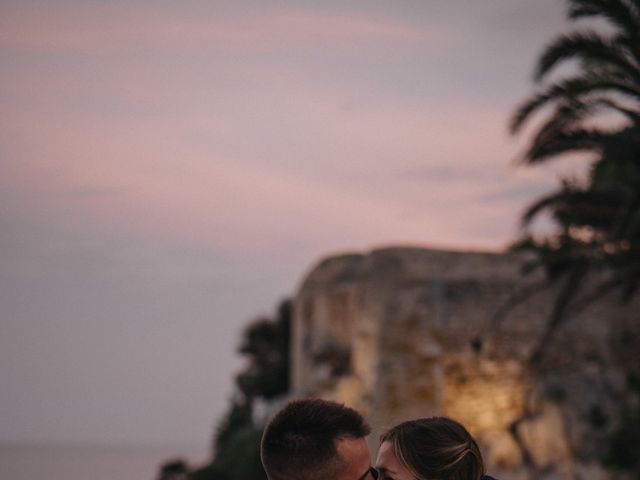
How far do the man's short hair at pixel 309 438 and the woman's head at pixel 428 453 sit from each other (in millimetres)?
156

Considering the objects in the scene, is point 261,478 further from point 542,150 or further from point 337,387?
point 542,150

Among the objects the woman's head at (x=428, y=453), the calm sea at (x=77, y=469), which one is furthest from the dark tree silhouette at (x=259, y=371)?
the woman's head at (x=428, y=453)

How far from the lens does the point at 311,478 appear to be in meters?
2.47

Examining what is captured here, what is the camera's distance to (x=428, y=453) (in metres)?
2.61

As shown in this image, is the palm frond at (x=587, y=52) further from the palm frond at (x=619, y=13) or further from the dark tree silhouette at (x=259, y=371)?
the dark tree silhouette at (x=259, y=371)

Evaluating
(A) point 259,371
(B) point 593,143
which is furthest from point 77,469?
(B) point 593,143

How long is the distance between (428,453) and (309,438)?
1.04 ft

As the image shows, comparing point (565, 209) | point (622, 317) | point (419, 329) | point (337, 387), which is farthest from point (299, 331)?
point (565, 209)

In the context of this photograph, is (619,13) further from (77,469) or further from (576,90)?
(77,469)

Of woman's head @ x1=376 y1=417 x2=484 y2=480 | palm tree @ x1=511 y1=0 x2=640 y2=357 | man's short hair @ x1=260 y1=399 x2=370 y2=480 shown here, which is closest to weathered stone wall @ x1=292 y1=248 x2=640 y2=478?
palm tree @ x1=511 y1=0 x2=640 y2=357

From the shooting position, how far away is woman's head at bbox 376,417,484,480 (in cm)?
262

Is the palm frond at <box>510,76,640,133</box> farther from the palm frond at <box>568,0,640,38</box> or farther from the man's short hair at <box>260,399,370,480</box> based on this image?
the man's short hair at <box>260,399,370,480</box>

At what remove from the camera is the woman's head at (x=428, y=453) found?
262cm

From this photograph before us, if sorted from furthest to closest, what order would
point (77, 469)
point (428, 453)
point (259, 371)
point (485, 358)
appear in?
point (77, 469) → point (259, 371) → point (485, 358) → point (428, 453)
